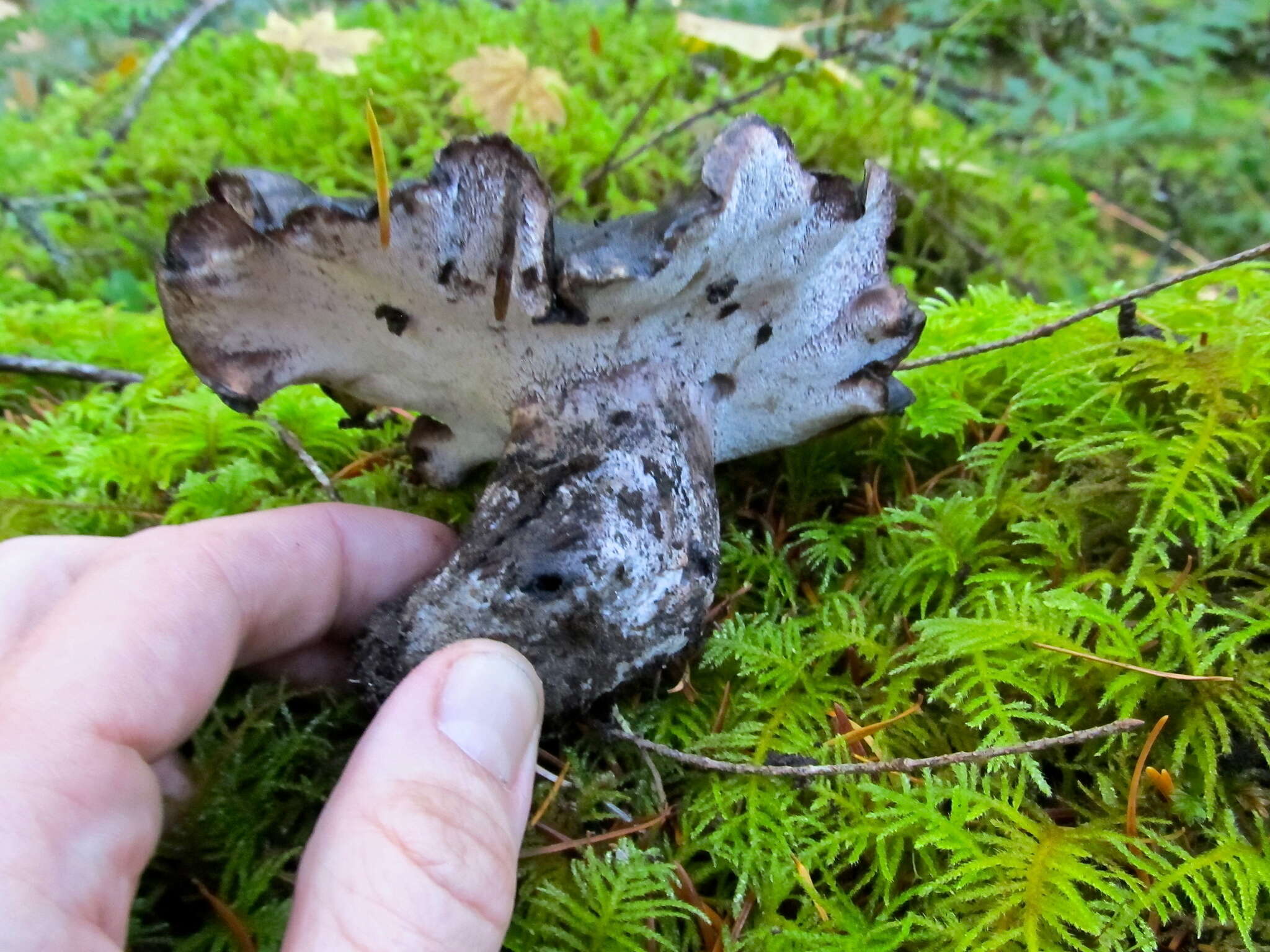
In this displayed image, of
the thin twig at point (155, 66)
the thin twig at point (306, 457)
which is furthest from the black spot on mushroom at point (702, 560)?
the thin twig at point (155, 66)

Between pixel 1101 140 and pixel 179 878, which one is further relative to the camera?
pixel 1101 140

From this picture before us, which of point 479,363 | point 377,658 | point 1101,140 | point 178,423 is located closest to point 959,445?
point 479,363

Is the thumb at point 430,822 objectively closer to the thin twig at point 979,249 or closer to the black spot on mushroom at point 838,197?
the black spot on mushroom at point 838,197

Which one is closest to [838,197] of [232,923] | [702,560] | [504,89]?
[702,560]

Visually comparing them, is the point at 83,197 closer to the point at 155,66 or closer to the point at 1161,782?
the point at 155,66

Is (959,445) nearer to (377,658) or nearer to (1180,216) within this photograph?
(377,658)
